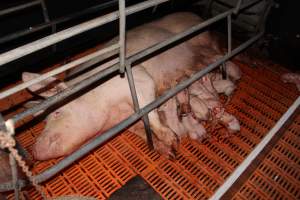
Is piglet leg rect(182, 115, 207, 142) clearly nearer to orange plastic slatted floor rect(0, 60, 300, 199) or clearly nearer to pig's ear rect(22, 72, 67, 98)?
orange plastic slatted floor rect(0, 60, 300, 199)

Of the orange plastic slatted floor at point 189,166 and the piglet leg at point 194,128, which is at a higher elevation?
the piglet leg at point 194,128

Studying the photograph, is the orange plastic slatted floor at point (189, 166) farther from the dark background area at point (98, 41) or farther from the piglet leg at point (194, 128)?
the dark background area at point (98, 41)

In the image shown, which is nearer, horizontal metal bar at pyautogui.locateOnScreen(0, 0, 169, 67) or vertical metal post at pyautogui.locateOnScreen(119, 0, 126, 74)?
horizontal metal bar at pyautogui.locateOnScreen(0, 0, 169, 67)

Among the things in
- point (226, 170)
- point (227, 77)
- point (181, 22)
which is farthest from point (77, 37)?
point (226, 170)

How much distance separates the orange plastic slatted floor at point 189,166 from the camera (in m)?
2.63

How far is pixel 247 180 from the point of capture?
2715 mm

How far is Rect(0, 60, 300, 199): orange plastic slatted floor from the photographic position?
8.62 ft

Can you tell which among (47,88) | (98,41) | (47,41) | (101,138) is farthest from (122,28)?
(98,41)

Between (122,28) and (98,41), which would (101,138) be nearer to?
(122,28)

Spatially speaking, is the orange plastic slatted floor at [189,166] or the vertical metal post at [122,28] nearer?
the vertical metal post at [122,28]

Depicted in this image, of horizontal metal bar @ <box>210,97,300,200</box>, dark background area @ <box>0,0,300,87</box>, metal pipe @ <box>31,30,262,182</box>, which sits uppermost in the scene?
dark background area @ <box>0,0,300,87</box>

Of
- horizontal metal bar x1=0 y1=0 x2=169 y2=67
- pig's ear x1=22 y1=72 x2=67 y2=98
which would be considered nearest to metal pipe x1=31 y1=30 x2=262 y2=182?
pig's ear x1=22 y1=72 x2=67 y2=98

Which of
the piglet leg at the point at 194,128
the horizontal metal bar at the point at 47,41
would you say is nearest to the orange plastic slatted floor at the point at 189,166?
the piglet leg at the point at 194,128

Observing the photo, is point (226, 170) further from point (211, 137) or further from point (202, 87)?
point (202, 87)
